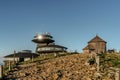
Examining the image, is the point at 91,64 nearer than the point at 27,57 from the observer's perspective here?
Yes

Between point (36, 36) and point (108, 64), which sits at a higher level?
point (36, 36)

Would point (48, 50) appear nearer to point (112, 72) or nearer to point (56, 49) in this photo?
point (56, 49)

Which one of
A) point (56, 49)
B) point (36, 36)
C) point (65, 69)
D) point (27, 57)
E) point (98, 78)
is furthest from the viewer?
point (36, 36)

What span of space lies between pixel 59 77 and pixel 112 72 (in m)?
7.57

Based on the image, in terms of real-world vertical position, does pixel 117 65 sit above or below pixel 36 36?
below

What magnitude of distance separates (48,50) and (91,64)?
5091 cm

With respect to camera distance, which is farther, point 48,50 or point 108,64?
point 48,50

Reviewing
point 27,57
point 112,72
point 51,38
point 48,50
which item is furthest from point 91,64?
point 51,38

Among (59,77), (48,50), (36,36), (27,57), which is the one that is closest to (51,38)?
(36,36)

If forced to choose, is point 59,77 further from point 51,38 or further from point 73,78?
point 51,38

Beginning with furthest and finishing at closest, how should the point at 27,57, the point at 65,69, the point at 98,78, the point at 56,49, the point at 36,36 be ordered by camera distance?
the point at 36,36
the point at 56,49
the point at 27,57
the point at 65,69
the point at 98,78

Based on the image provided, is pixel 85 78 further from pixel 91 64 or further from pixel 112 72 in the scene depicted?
pixel 91 64

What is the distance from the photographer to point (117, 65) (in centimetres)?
3912

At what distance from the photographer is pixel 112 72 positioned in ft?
108
